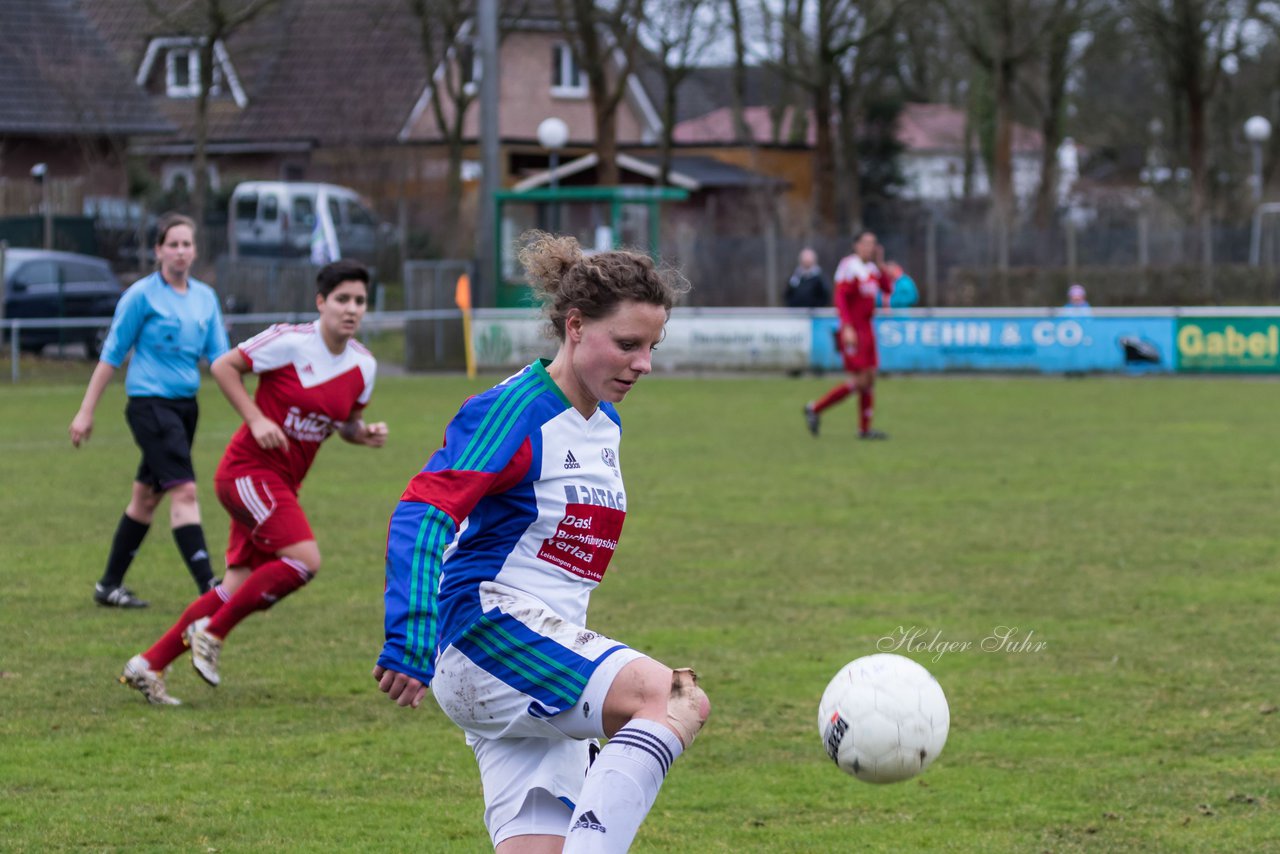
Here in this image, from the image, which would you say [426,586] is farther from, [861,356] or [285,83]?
[285,83]

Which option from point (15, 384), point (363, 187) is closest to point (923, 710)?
point (15, 384)

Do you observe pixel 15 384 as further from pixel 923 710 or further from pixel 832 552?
pixel 923 710

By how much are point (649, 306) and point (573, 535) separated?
21.0 inches

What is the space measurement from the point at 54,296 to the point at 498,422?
71.1ft

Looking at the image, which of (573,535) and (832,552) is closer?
(573,535)

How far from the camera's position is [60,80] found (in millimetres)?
34344

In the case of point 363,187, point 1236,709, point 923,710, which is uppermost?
point 363,187

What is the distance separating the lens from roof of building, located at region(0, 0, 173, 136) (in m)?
34.6

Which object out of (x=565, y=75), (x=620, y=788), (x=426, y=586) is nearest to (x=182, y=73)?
(x=565, y=75)

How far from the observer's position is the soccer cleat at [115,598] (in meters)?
8.57

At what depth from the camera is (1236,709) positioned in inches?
252

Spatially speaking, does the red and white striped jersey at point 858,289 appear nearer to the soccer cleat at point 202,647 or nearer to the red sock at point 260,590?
the red sock at point 260,590

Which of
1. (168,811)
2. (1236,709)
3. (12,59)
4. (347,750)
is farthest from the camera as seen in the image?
(12,59)
